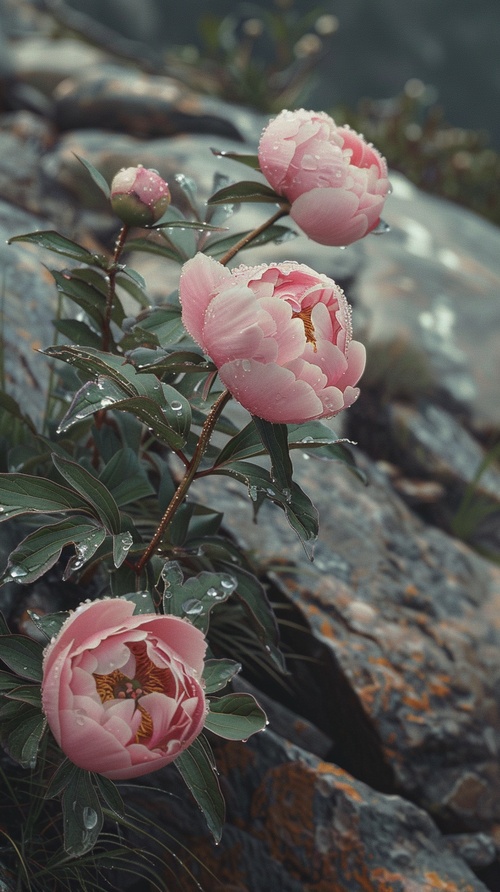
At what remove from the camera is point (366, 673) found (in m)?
1.75

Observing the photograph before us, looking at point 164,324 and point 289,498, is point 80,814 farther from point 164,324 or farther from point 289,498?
point 164,324

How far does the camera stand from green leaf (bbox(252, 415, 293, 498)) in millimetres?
995

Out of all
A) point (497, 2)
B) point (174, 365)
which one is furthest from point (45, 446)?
point (497, 2)

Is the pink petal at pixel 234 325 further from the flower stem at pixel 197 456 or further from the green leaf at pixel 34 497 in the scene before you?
the green leaf at pixel 34 497

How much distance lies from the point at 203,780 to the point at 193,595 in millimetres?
233

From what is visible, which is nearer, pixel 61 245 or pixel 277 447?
pixel 277 447

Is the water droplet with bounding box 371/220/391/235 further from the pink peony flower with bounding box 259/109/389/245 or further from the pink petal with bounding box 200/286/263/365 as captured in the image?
the pink petal with bounding box 200/286/263/365

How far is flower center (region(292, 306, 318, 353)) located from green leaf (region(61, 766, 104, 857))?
0.58 metres

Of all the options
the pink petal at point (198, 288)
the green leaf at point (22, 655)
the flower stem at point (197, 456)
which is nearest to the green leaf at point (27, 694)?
the green leaf at point (22, 655)

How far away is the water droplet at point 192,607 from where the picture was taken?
1.12 meters

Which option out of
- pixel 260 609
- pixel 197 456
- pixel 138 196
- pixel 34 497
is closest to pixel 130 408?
pixel 197 456

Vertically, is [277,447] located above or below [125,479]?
above

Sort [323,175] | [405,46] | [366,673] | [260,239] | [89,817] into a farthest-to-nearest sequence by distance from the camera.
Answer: [405,46] → [366,673] → [260,239] → [323,175] → [89,817]

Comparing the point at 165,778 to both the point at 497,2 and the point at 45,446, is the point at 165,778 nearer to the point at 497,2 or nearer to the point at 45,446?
the point at 45,446
